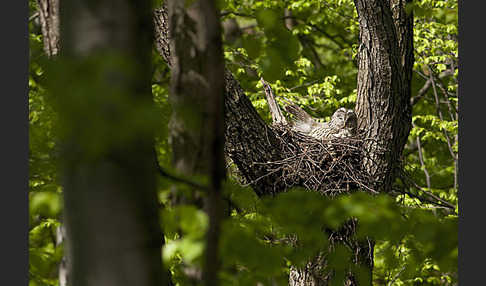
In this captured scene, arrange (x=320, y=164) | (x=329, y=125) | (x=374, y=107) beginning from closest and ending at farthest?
(x=320, y=164) < (x=374, y=107) < (x=329, y=125)

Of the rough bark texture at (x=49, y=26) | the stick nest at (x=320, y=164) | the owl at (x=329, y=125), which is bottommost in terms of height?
the stick nest at (x=320, y=164)

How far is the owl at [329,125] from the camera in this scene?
4.73 m

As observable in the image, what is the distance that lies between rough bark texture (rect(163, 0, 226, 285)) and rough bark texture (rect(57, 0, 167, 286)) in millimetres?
134

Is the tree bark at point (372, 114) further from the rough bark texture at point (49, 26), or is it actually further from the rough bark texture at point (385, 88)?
the rough bark texture at point (49, 26)

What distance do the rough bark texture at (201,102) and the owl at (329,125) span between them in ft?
11.2

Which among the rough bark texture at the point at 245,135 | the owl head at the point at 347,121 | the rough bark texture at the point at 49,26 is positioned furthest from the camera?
the owl head at the point at 347,121

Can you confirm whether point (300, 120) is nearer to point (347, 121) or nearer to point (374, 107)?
point (347, 121)

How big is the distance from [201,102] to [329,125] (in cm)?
385

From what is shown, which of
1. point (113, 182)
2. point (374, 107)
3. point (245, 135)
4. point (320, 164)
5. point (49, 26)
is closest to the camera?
point (113, 182)

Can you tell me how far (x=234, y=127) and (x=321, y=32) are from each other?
736cm

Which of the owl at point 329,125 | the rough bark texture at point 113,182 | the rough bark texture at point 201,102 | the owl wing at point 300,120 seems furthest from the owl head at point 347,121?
the rough bark texture at point 113,182

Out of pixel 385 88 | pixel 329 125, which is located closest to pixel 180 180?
pixel 385 88

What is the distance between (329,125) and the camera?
16.7 feet

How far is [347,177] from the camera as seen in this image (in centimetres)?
438
